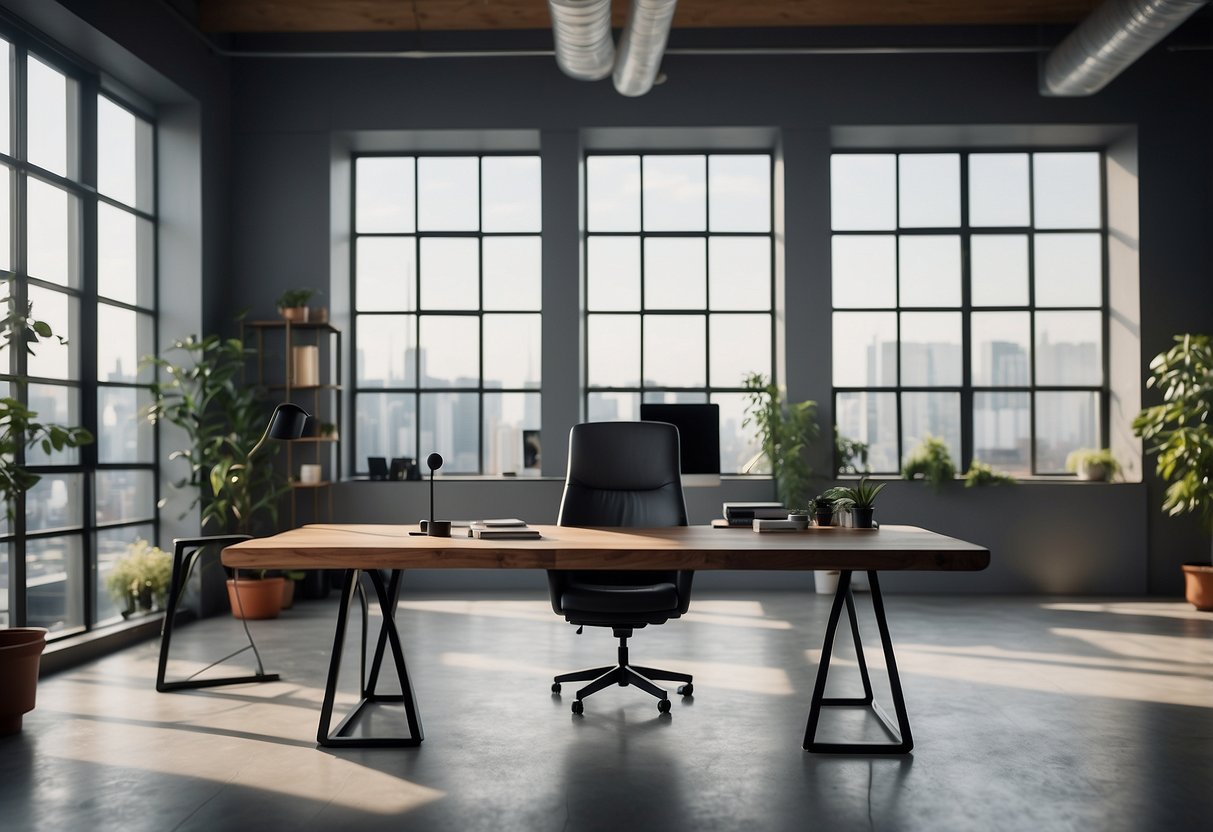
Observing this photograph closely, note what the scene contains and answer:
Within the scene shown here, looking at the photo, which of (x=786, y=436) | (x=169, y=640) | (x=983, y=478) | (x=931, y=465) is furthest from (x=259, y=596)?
(x=983, y=478)

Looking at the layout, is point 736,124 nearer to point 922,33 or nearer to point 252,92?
point 922,33

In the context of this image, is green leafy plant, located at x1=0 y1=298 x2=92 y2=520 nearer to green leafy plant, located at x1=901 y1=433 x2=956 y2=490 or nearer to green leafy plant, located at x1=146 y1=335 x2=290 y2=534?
green leafy plant, located at x1=146 y1=335 x2=290 y2=534

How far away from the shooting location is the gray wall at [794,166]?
281 inches

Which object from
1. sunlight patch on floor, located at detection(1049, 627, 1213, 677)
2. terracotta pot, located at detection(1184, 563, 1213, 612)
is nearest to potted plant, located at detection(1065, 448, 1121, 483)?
terracotta pot, located at detection(1184, 563, 1213, 612)

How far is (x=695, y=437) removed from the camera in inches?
189

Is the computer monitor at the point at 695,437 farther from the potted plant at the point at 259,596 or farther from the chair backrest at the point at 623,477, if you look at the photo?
the potted plant at the point at 259,596

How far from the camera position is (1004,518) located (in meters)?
7.14

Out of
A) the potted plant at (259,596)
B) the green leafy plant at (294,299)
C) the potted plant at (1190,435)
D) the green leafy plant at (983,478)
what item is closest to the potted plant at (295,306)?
the green leafy plant at (294,299)

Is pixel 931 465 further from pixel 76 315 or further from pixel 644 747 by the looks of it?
pixel 76 315

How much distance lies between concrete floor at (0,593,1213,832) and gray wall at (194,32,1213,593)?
1808 millimetres

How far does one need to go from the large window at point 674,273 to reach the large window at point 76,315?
3262 mm

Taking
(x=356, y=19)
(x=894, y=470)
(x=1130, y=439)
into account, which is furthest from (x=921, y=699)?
(x=356, y=19)

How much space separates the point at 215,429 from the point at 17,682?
9.82 ft

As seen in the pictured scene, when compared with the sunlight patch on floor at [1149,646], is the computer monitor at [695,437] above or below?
above
